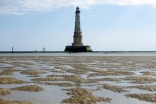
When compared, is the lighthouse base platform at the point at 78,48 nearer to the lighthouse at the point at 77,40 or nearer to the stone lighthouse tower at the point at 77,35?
the lighthouse at the point at 77,40

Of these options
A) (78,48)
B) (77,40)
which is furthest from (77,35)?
(78,48)

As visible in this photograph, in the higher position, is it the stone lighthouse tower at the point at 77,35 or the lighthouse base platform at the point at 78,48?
the stone lighthouse tower at the point at 77,35

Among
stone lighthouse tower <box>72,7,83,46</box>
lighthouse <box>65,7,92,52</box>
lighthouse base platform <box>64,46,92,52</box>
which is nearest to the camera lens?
stone lighthouse tower <box>72,7,83,46</box>

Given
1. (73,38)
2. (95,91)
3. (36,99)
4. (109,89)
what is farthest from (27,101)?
(73,38)

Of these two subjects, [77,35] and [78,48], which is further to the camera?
[78,48]

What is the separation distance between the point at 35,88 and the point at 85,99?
419cm

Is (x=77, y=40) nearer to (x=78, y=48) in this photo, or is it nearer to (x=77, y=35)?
(x=77, y=35)

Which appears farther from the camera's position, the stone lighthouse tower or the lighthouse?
the lighthouse

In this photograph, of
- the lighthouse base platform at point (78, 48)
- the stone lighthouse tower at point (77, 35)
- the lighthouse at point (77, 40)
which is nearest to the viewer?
the stone lighthouse tower at point (77, 35)

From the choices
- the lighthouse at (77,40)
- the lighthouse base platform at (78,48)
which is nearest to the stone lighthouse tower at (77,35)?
the lighthouse at (77,40)

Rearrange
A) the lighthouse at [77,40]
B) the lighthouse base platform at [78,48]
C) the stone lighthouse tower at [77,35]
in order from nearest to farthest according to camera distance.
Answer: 1. the stone lighthouse tower at [77,35]
2. the lighthouse at [77,40]
3. the lighthouse base platform at [78,48]

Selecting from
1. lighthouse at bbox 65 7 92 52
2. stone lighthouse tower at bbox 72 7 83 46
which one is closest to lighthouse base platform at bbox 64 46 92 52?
lighthouse at bbox 65 7 92 52

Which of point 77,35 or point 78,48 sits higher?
point 77,35

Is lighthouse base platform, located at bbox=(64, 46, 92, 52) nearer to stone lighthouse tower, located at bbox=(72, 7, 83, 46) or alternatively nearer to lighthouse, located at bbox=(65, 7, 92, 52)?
lighthouse, located at bbox=(65, 7, 92, 52)
